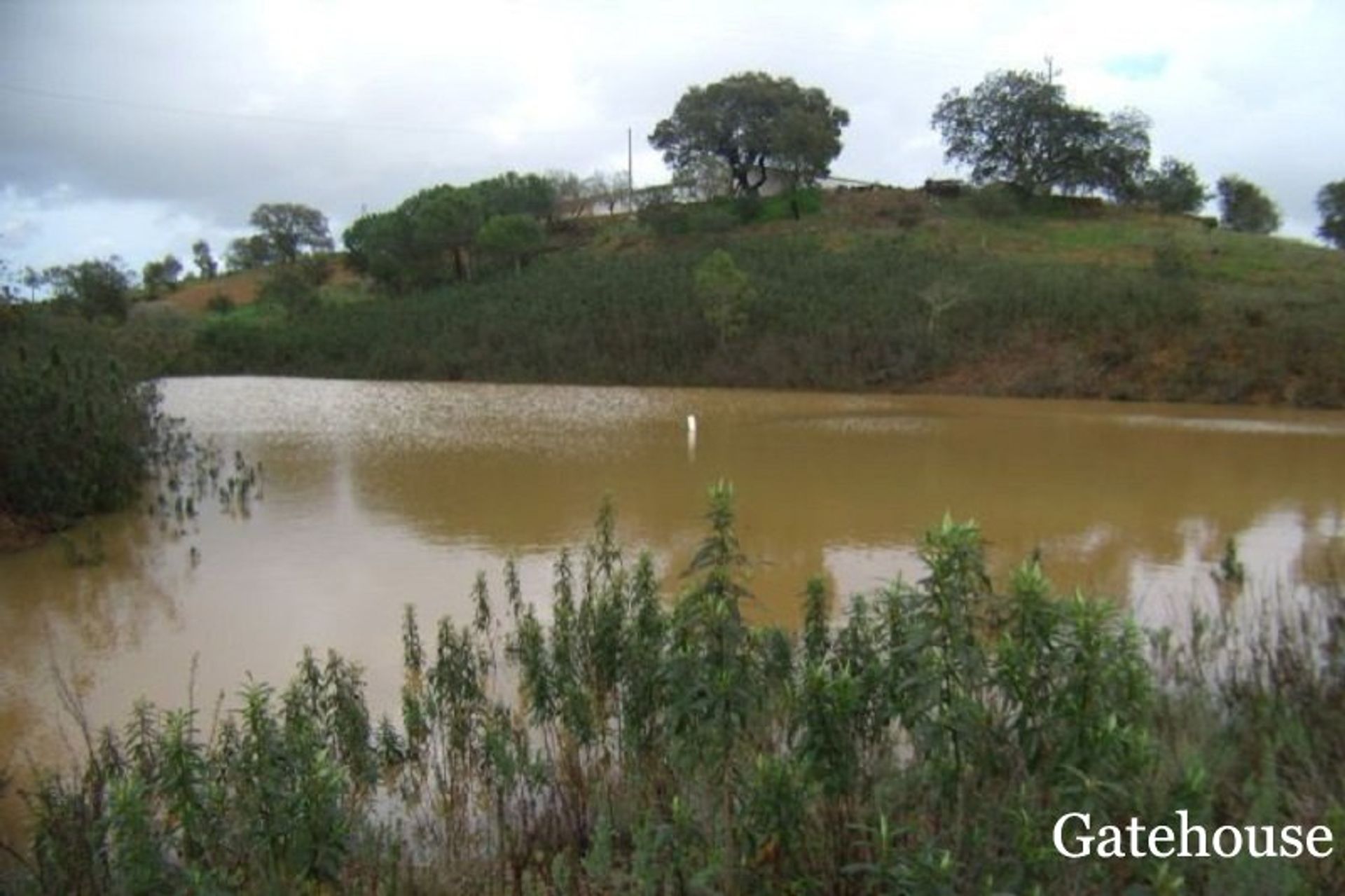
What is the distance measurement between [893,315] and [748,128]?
26884 millimetres

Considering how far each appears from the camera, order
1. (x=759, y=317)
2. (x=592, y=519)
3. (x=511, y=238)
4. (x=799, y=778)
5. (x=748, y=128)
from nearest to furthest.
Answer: (x=799, y=778), (x=592, y=519), (x=759, y=317), (x=511, y=238), (x=748, y=128)

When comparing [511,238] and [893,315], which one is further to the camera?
[511,238]

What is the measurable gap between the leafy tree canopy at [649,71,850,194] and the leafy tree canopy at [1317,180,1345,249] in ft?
84.8

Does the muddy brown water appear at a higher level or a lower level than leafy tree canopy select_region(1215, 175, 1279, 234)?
lower

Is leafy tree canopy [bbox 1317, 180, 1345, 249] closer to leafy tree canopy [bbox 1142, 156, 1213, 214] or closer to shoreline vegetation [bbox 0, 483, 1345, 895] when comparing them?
leafy tree canopy [bbox 1142, 156, 1213, 214]

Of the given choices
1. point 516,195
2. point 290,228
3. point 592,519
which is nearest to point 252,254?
point 290,228

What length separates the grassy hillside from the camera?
106ft

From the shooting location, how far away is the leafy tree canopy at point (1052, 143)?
53.4 m

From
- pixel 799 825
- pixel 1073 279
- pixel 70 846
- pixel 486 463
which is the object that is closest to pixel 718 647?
pixel 799 825

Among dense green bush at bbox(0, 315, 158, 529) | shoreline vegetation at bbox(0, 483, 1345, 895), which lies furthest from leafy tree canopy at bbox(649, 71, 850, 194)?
shoreline vegetation at bbox(0, 483, 1345, 895)

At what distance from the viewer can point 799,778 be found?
3.39 meters

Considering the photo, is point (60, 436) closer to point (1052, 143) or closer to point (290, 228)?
point (1052, 143)

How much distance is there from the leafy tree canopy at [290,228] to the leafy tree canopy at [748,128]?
32.0m

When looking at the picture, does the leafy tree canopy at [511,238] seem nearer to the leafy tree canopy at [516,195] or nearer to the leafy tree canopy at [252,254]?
the leafy tree canopy at [516,195]
